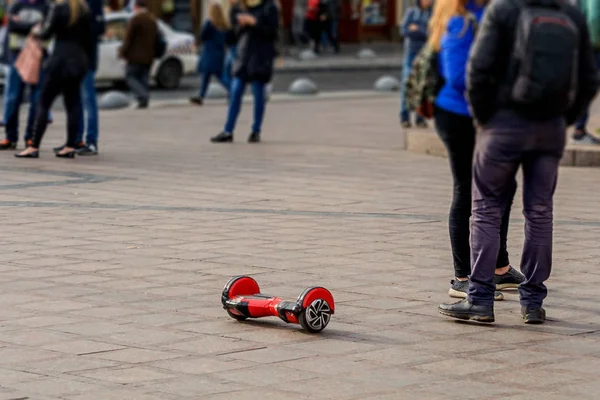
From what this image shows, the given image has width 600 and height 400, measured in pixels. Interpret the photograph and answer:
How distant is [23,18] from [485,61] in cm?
842

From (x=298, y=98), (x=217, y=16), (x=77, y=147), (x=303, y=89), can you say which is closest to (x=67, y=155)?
(x=77, y=147)

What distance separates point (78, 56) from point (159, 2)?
25947mm

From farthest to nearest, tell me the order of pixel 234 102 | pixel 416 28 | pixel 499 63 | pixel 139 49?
pixel 139 49 < pixel 416 28 < pixel 234 102 < pixel 499 63

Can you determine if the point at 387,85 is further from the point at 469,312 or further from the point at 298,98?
the point at 469,312

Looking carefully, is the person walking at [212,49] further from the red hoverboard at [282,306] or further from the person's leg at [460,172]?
the red hoverboard at [282,306]

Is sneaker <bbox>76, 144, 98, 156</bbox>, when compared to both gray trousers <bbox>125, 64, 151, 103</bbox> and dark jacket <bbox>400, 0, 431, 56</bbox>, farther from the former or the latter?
gray trousers <bbox>125, 64, 151, 103</bbox>

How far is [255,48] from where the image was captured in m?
15.0

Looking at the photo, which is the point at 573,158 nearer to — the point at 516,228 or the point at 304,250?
the point at 516,228

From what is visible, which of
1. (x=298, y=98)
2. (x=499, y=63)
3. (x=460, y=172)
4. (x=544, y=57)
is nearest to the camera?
(x=544, y=57)

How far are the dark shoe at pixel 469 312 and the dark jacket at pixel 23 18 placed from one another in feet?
26.3

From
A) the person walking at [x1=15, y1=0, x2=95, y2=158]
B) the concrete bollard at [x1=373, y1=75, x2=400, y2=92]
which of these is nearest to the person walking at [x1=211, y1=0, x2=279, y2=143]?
the person walking at [x1=15, y1=0, x2=95, y2=158]

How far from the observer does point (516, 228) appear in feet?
31.1

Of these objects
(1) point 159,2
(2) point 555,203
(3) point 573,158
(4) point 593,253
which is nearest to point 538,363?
(4) point 593,253

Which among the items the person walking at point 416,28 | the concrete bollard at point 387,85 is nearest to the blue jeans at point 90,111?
the person walking at point 416,28
